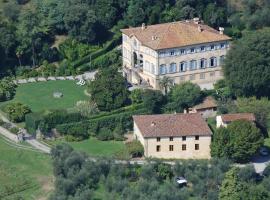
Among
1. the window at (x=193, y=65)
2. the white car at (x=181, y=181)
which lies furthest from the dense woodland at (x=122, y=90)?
the window at (x=193, y=65)

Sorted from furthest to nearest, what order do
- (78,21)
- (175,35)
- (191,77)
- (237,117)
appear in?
(78,21), (191,77), (175,35), (237,117)

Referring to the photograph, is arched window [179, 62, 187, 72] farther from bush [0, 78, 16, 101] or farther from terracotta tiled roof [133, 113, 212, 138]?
bush [0, 78, 16, 101]

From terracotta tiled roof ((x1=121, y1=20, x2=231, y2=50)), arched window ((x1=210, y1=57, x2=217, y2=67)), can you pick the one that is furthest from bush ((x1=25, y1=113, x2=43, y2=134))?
arched window ((x1=210, y1=57, x2=217, y2=67))

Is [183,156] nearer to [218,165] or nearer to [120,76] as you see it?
[218,165]

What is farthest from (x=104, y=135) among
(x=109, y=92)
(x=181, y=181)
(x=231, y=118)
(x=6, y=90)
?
(x=6, y=90)

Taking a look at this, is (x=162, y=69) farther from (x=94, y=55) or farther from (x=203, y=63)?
(x=94, y=55)

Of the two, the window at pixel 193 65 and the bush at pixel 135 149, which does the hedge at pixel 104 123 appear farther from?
the window at pixel 193 65

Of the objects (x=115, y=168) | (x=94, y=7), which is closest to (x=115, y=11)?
(x=94, y=7)
